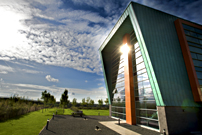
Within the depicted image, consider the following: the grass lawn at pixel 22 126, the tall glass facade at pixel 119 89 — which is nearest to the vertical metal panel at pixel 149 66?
the tall glass facade at pixel 119 89

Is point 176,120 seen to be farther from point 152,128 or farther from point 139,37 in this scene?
point 139,37

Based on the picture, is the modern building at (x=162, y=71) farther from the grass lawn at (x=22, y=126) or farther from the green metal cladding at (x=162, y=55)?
the grass lawn at (x=22, y=126)

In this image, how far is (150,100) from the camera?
1609 centimetres

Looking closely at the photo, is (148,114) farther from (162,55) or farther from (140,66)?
(162,55)

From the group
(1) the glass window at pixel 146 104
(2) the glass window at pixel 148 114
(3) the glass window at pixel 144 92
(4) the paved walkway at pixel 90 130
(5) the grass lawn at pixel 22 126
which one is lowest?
(4) the paved walkway at pixel 90 130

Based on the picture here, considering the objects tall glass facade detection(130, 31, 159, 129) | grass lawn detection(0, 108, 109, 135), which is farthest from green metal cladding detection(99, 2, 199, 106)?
grass lawn detection(0, 108, 109, 135)

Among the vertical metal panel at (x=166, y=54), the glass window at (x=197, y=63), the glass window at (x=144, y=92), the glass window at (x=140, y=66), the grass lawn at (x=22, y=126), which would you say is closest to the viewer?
the grass lawn at (x=22, y=126)

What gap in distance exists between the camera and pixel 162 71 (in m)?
14.8

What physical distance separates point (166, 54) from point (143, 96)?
752cm

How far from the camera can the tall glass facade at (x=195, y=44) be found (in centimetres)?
1672

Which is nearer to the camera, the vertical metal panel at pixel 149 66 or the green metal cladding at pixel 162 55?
the vertical metal panel at pixel 149 66

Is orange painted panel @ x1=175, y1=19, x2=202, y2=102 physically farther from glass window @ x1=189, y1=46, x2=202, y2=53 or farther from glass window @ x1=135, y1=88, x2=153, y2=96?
glass window @ x1=135, y1=88, x2=153, y2=96

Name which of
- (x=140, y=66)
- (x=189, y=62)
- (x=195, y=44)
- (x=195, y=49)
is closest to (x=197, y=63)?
(x=189, y=62)

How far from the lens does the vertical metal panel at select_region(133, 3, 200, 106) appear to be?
46.4ft
